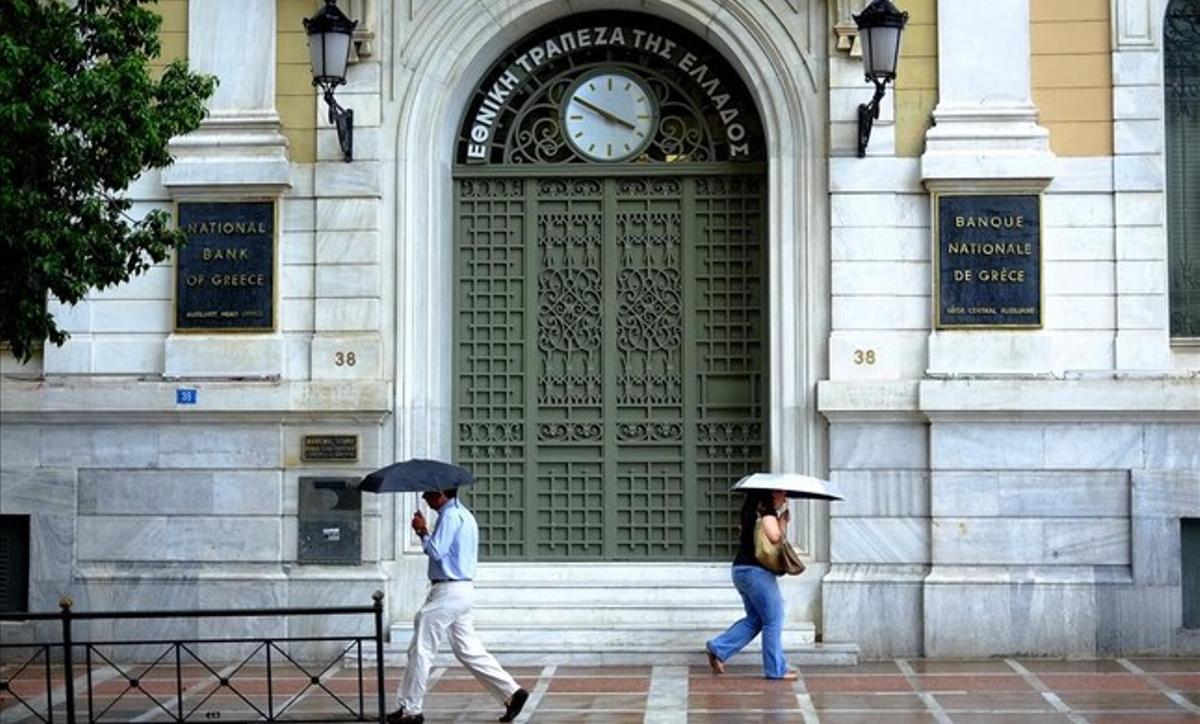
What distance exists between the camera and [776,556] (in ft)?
50.5

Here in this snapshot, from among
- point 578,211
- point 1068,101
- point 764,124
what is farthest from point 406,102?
point 1068,101

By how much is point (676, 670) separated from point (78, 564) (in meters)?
5.74

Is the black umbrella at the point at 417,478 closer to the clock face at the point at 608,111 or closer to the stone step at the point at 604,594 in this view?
the stone step at the point at 604,594

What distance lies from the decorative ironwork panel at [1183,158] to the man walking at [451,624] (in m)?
7.39

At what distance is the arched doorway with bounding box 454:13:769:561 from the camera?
18.0 meters

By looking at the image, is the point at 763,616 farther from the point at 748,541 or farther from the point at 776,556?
the point at 748,541

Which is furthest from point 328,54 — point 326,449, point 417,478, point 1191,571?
point 1191,571

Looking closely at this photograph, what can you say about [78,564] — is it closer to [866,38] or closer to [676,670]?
[676,670]

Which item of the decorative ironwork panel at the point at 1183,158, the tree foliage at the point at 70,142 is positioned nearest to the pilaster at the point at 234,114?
the tree foliage at the point at 70,142

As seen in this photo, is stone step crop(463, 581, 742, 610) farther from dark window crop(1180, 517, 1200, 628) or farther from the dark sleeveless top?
dark window crop(1180, 517, 1200, 628)

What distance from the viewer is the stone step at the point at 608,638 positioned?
16.7 metres

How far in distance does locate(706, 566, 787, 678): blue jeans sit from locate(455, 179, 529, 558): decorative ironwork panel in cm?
308

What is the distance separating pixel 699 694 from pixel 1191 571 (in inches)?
198

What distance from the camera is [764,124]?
57.9 ft
